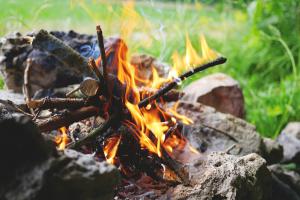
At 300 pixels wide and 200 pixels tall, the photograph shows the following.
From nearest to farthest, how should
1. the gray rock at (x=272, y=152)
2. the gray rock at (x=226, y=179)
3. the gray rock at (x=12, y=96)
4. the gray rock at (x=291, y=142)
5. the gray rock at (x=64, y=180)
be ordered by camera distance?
the gray rock at (x=64, y=180) → the gray rock at (x=226, y=179) → the gray rock at (x=12, y=96) → the gray rock at (x=272, y=152) → the gray rock at (x=291, y=142)

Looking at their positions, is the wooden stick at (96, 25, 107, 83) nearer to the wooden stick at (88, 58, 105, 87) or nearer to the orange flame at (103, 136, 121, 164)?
the wooden stick at (88, 58, 105, 87)

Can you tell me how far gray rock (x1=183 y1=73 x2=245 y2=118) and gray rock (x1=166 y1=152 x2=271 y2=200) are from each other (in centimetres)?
122

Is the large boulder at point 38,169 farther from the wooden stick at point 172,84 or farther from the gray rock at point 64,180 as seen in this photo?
the wooden stick at point 172,84

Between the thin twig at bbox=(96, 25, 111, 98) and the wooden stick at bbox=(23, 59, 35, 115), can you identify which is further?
the wooden stick at bbox=(23, 59, 35, 115)

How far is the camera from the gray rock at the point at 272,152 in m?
3.13

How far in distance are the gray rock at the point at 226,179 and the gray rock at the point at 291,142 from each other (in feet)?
3.99

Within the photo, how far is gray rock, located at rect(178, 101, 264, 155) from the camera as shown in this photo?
289cm

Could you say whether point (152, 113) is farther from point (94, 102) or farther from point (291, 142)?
point (291, 142)

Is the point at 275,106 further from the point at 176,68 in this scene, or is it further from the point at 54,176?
the point at 54,176

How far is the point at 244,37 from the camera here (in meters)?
5.80

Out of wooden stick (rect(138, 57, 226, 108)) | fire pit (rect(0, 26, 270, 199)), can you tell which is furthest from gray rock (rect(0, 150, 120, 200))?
wooden stick (rect(138, 57, 226, 108))

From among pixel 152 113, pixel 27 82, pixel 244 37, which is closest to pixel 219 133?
pixel 152 113

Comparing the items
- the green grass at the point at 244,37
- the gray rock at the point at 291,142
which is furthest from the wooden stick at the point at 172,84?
the gray rock at the point at 291,142

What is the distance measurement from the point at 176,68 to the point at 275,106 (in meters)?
2.11
